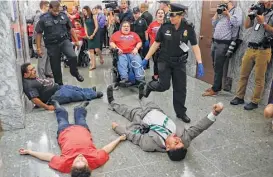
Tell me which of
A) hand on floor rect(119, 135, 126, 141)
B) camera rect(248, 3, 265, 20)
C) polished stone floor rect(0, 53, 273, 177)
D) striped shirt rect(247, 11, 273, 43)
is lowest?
polished stone floor rect(0, 53, 273, 177)

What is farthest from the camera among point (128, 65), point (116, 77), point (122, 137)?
point (116, 77)

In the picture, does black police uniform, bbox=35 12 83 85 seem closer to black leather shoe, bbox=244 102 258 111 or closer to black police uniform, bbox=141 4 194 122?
black police uniform, bbox=141 4 194 122

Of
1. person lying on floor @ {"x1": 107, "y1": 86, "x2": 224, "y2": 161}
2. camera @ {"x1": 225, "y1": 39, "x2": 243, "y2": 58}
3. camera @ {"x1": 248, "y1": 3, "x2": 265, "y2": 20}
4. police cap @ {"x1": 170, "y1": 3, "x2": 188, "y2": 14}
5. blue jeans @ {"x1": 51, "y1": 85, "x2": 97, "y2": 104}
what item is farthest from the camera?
camera @ {"x1": 225, "y1": 39, "x2": 243, "y2": 58}

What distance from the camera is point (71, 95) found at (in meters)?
3.78

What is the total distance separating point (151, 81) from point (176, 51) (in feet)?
2.06

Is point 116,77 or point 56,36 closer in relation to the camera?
point 56,36

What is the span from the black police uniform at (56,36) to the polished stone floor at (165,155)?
749 millimetres

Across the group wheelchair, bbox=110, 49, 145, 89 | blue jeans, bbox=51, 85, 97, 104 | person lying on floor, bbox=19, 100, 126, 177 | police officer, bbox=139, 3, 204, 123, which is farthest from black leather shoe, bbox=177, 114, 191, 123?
blue jeans, bbox=51, 85, 97, 104

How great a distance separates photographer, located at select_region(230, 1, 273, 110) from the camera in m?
3.17

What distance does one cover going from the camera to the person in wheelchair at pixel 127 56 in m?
4.32

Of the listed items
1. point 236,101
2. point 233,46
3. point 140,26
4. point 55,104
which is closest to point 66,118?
point 55,104

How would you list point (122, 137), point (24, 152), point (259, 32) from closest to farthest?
point (24, 152), point (122, 137), point (259, 32)

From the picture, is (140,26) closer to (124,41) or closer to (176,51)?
(124,41)

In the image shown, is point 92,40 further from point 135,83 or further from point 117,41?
point 135,83
